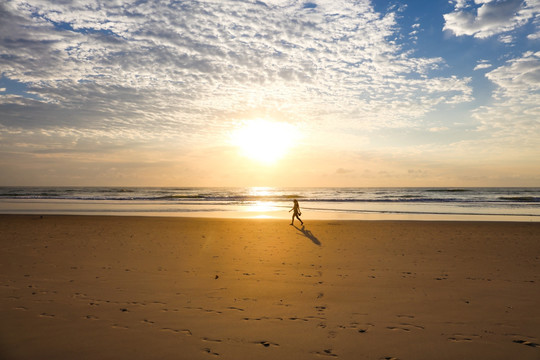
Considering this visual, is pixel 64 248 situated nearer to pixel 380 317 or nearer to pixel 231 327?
pixel 231 327

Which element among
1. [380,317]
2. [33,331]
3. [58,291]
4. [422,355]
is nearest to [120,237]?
[58,291]

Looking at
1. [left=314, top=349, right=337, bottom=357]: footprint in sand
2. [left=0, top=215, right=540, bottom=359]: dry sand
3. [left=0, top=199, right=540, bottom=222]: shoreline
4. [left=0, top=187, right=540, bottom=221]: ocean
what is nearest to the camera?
[left=314, top=349, right=337, bottom=357]: footprint in sand

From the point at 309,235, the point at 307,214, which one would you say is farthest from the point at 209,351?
the point at 307,214

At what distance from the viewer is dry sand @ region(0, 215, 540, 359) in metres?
4.90

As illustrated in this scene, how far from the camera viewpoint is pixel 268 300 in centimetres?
690

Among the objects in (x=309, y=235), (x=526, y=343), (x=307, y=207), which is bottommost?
(x=307, y=207)

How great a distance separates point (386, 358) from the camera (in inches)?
181

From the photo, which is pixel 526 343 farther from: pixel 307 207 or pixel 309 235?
pixel 307 207

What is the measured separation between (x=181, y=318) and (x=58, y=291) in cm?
352

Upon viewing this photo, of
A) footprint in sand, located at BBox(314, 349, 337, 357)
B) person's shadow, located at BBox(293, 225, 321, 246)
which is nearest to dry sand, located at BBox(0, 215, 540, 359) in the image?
footprint in sand, located at BBox(314, 349, 337, 357)

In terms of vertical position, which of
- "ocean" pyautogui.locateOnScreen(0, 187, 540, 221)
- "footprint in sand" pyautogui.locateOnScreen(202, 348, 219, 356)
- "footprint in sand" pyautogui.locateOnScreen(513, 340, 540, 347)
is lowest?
"ocean" pyautogui.locateOnScreen(0, 187, 540, 221)

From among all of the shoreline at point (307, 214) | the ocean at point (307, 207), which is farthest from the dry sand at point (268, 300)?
the ocean at point (307, 207)

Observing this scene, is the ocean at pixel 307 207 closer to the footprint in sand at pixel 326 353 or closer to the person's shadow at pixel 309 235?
the person's shadow at pixel 309 235

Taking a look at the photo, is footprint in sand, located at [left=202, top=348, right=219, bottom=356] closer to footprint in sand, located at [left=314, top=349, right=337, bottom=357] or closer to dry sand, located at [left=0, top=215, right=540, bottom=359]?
dry sand, located at [left=0, top=215, right=540, bottom=359]
